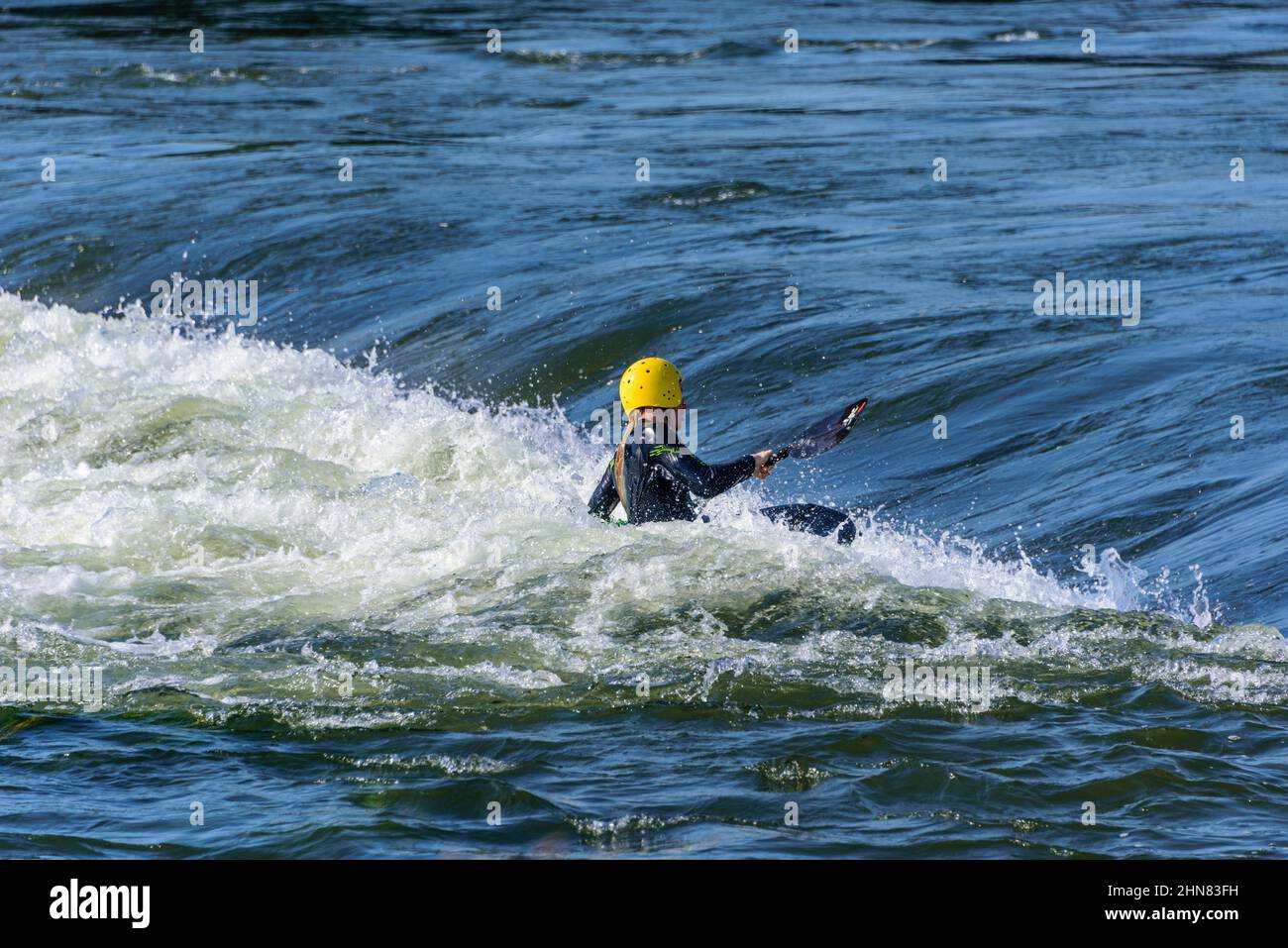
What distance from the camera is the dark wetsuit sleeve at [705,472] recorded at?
8.71 metres

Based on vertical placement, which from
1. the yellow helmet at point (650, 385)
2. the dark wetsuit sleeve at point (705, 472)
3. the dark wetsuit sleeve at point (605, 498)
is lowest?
the dark wetsuit sleeve at point (605, 498)

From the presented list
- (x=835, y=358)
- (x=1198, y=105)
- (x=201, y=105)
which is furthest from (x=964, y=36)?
(x=835, y=358)

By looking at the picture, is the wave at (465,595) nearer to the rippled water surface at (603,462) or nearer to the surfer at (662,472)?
the rippled water surface at (603,462)

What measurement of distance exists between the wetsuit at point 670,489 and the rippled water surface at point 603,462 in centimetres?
16

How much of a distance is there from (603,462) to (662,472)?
299 centimetres

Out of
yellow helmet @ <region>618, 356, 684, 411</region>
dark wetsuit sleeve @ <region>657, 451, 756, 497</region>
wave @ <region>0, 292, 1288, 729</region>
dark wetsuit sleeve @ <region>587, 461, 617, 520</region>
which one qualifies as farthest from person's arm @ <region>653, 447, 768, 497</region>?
dark wetsuit sleeve @ <region>587, 461, 617, 520</region>

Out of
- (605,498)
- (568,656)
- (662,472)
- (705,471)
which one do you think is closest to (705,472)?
(705,471)

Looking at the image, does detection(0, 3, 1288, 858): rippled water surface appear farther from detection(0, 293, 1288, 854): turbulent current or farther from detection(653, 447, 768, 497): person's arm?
detection(653, 447, 768, 497): person's arm

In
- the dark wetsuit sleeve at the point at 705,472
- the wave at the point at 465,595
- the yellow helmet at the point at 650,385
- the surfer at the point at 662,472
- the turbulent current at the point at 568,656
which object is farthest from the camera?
the yellow helmet at the point at 650,385

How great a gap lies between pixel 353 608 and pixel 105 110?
66.2 feet

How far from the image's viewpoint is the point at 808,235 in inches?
706

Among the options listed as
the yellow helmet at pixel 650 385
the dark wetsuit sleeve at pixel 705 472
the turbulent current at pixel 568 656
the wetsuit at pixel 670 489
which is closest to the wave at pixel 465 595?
the turbulent current at pixel 568 656

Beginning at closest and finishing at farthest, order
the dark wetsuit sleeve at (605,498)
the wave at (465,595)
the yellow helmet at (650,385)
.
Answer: the wave at (465,595) → the yellow helmet at (650,385) → the dark wetsuit sleeve at (605,498)
